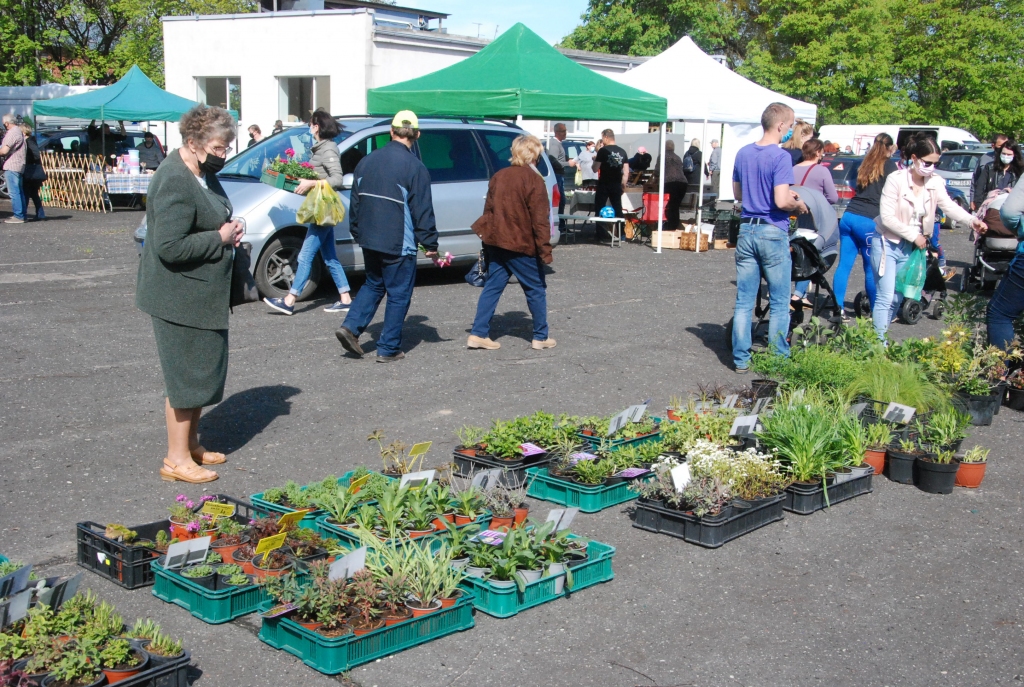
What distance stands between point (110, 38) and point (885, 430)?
50.0m

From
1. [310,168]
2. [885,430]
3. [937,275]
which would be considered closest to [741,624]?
[885,430]

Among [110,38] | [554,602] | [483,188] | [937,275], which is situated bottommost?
[554,602]

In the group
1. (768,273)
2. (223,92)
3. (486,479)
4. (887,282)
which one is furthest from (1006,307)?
(223,92)

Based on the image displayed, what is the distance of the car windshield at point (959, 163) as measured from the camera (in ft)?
88.9

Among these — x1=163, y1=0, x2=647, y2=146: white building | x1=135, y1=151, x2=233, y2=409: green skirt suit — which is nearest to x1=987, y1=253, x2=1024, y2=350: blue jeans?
x1=135, y1=151, x2=233, y2=409: green skirt suit

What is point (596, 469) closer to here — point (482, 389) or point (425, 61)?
point (482, 389)

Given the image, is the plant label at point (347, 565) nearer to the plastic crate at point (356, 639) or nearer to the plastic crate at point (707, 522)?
the plastic crate at point (356, 639)

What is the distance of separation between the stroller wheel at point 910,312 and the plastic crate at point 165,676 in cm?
965

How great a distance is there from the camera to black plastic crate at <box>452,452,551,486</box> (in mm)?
5656

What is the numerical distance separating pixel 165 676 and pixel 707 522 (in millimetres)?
2716

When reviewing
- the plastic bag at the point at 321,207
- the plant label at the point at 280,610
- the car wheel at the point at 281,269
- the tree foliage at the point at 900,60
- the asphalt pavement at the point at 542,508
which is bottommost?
the asphalt pavement at the point at 542,508

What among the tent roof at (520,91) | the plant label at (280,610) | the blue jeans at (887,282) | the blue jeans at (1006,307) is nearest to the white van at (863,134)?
the tent roof at (520,91)

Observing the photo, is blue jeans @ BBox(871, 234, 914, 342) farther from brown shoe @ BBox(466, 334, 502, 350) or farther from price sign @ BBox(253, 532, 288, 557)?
price sign @ BBox(253, 532, 288, 557)

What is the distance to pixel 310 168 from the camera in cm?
1034
